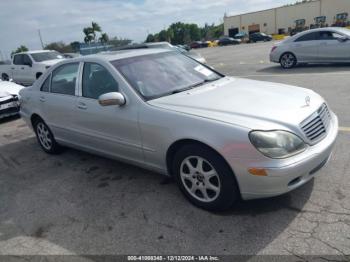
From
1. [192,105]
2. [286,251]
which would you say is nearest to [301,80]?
[192,105]

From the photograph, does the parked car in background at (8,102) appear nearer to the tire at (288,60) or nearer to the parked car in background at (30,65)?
the parked car in background at (30,65)

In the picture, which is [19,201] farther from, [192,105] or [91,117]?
[192,105]

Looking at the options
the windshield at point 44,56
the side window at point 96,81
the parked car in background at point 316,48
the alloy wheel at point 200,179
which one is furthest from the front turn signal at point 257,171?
the windshield at point 44,56

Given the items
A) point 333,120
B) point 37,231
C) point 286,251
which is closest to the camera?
point 286,251

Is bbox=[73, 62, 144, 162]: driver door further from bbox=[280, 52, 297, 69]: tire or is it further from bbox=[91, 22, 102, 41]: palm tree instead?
bbox=[91, 22, 102, 41]: palm tree

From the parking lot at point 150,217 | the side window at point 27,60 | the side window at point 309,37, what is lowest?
the parking lot at point 150,217

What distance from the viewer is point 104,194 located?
3.95 m

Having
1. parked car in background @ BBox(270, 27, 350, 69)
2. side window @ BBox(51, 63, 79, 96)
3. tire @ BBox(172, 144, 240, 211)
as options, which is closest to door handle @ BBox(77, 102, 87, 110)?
side window @ BBox(51, 63, 79, 96)

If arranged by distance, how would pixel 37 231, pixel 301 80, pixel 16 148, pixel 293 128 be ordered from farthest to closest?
pixel 301 80, pixel 16 148, pixel 37 231, pixel 293 128

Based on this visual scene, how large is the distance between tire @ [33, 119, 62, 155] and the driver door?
85 centimetres

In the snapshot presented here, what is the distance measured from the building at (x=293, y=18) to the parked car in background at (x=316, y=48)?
52442 mm

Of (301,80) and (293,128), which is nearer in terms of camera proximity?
(293,128)

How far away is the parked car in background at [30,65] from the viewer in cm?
1302

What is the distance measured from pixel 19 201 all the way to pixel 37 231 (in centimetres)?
86
